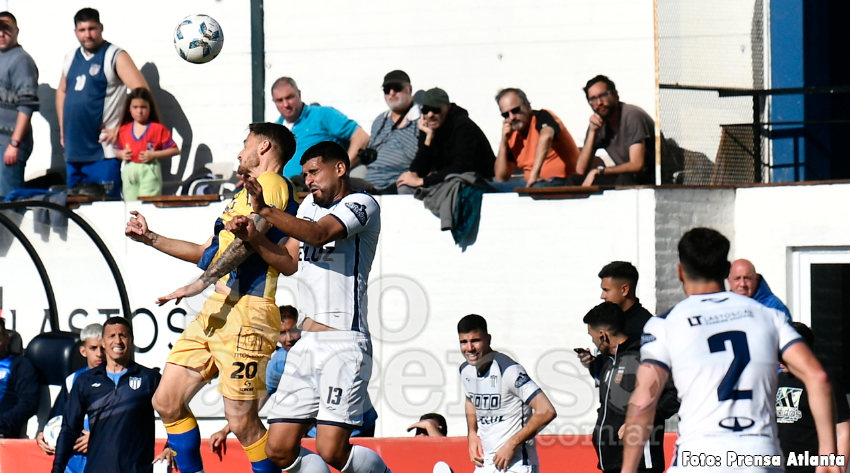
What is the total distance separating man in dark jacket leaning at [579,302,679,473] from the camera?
6531 millimetres

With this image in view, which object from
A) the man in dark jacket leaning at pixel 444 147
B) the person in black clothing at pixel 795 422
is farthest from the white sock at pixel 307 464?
the man in dark jacket leaning at pixel 444 147

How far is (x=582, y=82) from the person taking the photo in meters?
11.5

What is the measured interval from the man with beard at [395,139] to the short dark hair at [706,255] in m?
5.57

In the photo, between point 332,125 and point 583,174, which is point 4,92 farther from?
point 583,174

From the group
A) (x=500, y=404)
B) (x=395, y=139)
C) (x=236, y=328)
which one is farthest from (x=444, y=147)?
(x=236, y=328)

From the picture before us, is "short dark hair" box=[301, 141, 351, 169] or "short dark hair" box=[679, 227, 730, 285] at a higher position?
"short dark hair" box=[301, 141, 351, 169]

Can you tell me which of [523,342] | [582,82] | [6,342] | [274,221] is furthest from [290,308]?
[582,82]

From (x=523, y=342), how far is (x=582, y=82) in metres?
3.34

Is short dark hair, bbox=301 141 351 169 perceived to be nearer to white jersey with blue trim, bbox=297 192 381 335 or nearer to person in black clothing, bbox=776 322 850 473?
white jersey with blue trim, bbox=297 192 381 335

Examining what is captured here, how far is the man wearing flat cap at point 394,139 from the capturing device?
10172 mm

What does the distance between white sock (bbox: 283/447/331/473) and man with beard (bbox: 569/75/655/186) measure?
4175 millimetres

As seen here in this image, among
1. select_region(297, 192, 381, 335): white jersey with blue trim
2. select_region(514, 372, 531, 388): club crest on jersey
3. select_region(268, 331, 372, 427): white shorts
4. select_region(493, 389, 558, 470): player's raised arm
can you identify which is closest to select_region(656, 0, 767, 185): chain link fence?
select_region(514, 372, 531, 388): club crest on jersey

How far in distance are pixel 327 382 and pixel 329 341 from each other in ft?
0.77

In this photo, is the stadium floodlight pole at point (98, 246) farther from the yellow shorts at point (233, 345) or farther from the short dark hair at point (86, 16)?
the yellow shorts at point (233, 345)
